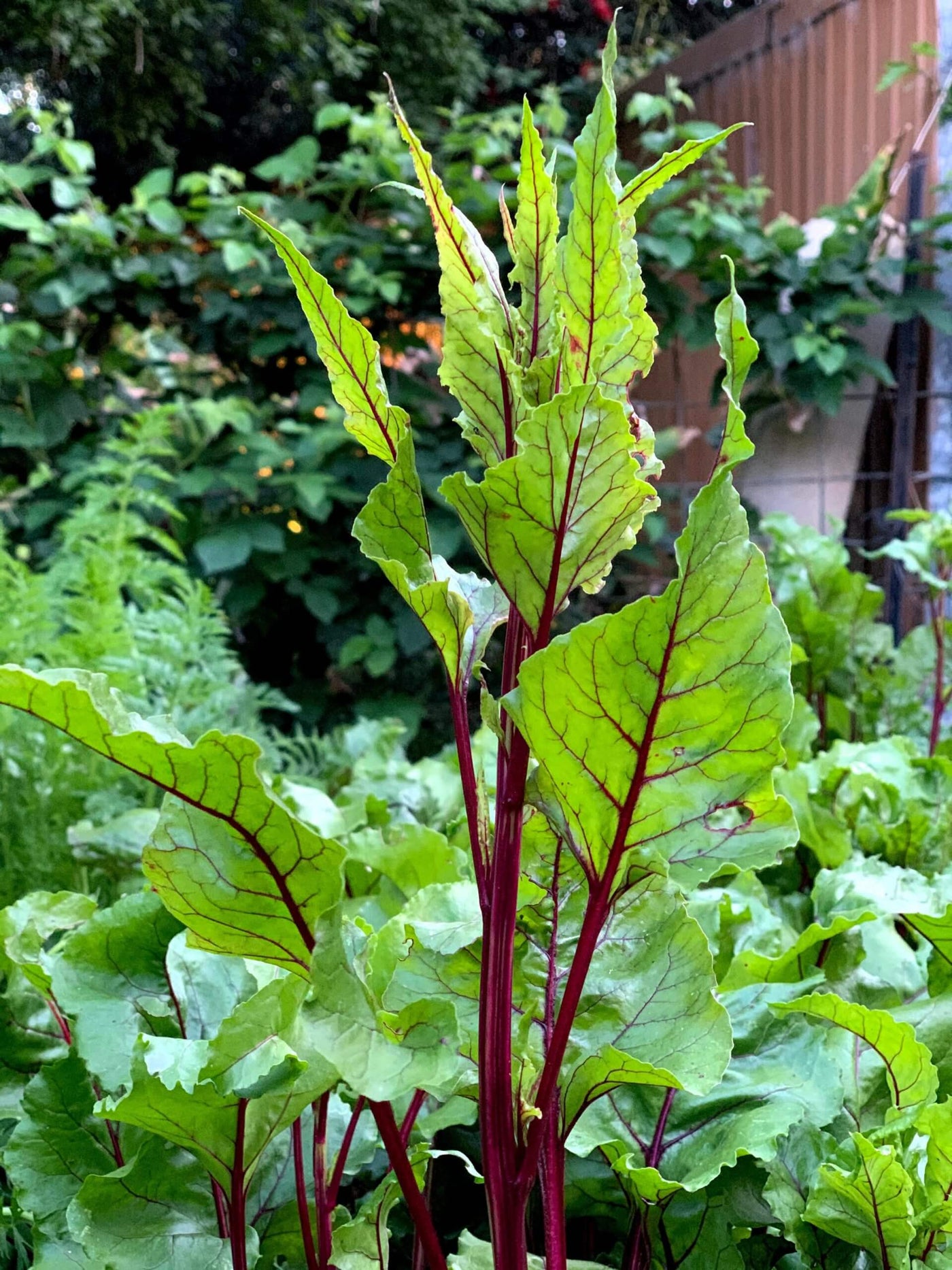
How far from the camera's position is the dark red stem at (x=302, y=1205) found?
0.35m

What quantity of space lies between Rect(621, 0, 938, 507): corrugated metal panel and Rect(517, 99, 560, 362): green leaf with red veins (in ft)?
7.58

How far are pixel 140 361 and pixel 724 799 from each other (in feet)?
7.60

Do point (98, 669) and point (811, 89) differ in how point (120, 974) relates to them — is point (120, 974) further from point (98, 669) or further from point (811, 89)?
point (811, 89)

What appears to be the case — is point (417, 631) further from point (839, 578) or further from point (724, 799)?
point (724, 799)

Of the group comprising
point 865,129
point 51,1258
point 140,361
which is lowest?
point 51,1258

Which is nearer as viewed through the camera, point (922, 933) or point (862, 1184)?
point (862, 1184)

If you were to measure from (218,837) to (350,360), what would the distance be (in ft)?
0.52

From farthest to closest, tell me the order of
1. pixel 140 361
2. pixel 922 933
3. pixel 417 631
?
1. pixel 140 361
2. pixel 417 631
3. pixel 922 933

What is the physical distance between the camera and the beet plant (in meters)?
0.28

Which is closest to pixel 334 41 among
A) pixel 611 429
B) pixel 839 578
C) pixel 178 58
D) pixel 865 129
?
pixel 178 58

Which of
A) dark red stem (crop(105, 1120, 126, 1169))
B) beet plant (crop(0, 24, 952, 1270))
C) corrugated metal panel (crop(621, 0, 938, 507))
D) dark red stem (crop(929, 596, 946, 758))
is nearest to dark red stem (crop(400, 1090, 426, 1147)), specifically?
beet plant (crop(0, 24, 952, 1270))

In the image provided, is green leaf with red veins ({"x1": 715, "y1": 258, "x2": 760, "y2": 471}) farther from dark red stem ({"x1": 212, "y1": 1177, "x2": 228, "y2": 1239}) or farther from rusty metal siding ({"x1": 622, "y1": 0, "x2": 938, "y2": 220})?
rusty metal siding ({"x1": 622, "y1": 0, "x2": 938, "y2": 220})

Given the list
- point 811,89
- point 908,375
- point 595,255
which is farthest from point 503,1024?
point 811,89

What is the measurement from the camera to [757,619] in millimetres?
271
